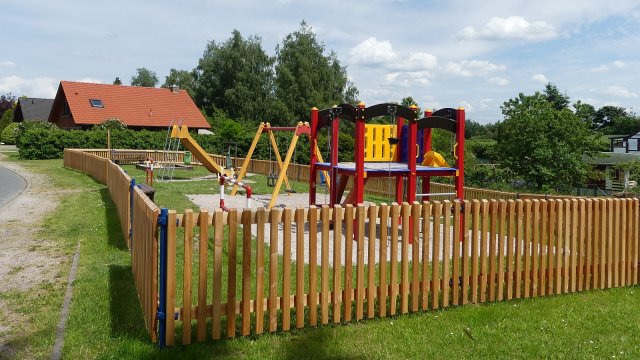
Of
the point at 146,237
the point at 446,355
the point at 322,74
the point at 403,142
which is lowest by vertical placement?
the point at 446,355

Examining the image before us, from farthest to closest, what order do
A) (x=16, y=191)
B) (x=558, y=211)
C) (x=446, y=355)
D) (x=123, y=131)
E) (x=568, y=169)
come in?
(x=123, y=131) < (x=568, y=169) < (x=16, y=191) < (x=558, y=211) < (x=446, y=355)

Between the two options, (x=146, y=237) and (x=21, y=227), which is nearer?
(x=146, y=237)

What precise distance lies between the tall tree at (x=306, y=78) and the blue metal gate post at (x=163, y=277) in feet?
163

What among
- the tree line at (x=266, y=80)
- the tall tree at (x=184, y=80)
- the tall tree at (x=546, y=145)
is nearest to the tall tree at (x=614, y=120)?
the tree line at (x=266, y=80)

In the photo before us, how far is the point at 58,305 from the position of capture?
5957 millimetres

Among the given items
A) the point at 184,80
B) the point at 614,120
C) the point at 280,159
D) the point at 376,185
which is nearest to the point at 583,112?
the point at 376,185

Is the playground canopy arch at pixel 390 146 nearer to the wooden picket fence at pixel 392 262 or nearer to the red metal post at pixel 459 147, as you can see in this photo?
the red metal post at pixel 459 147

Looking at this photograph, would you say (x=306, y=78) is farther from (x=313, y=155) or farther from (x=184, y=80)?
(x=313, y=155)

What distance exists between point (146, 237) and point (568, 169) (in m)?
21.1

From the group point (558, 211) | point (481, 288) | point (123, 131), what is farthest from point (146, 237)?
point (123, 131)

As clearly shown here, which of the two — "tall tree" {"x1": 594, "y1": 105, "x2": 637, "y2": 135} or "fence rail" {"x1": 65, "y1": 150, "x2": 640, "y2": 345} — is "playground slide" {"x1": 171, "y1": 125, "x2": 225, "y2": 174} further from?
"tall tree" {"x1": 594, "y1": 105, "x2": 637, "y2": 135}

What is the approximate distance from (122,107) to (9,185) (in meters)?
28.3

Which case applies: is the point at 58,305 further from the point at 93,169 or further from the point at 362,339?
the point at 93,169

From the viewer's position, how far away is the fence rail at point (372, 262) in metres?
4.80
